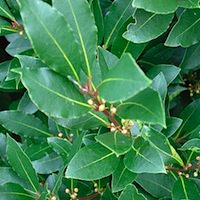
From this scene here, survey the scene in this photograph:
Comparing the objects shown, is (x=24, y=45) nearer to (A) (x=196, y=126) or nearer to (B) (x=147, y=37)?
(B) (x=147, y=37)

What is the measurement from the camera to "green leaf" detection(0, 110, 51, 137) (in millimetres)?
1535

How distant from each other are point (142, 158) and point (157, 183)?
0.74 ft

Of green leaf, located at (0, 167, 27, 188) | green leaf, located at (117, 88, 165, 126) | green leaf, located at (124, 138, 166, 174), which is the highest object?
green leaf, located at (117, 88, 165, 126)

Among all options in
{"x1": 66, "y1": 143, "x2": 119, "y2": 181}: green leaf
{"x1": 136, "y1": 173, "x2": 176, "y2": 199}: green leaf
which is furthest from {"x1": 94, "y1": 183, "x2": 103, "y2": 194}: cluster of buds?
{"x1": 66, "y1": 143, "x2": 119, "y2": 181}: green leaf

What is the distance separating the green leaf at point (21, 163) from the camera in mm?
1376

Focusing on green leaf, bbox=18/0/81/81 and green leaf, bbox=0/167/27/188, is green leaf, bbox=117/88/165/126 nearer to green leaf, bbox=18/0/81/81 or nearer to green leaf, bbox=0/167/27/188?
green leaf, bbox=18/0/81/81

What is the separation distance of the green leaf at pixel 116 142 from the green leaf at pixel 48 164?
395 millimetres

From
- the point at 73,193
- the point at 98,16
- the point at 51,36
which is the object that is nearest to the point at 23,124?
the point at 73,193

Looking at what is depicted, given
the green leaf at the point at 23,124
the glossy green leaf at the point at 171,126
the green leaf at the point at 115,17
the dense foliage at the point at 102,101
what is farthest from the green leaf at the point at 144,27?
the green leaf at the point at 23,124

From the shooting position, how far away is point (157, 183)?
139cm

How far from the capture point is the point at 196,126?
1515mm

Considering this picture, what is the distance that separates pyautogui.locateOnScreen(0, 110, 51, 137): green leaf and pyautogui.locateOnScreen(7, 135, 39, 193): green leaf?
0.16 m

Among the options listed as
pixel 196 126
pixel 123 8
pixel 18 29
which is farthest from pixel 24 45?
pixel 196 126

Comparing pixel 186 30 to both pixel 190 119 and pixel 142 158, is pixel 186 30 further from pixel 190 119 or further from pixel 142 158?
pixel 142 158
